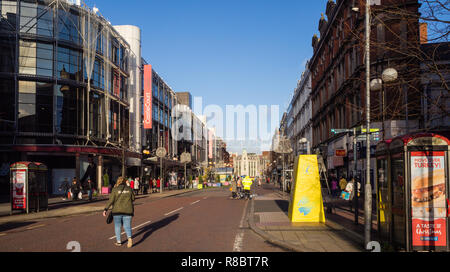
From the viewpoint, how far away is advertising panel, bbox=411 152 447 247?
8.23 meters

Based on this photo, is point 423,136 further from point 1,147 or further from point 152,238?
point 1,147

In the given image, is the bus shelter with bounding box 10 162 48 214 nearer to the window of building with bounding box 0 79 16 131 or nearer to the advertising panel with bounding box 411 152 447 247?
the advertising panel with bounding box 411 152 447 247

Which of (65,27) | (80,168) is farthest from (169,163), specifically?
(65,27)

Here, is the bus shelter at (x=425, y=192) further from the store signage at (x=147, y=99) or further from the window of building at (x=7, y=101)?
the store signage at (x=147, y=99)

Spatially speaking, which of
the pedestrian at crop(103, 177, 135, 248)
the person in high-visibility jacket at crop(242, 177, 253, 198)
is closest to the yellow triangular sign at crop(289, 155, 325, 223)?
the pedestrian at crop(103, 177, 135, 248)

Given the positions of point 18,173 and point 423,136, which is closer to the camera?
point 423,136

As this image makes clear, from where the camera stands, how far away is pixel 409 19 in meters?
8.70

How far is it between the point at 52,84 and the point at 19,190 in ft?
68.5

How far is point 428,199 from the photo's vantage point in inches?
327

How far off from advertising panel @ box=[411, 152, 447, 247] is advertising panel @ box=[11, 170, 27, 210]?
18213 millimetres

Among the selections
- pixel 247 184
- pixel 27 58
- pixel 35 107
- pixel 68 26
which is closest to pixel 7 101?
pixel 35 107

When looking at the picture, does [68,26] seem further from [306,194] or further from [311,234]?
[311,234]

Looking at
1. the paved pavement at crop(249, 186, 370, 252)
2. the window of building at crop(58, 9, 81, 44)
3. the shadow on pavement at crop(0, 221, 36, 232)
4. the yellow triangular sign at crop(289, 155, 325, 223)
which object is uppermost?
the window of building at crop(58, 9, 81, 44)
